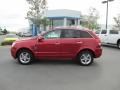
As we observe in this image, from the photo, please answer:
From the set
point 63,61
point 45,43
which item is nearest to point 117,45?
point 63,61

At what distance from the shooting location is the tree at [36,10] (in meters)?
40.3

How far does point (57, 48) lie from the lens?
11961mm

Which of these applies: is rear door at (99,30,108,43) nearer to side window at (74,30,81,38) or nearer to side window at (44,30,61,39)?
side window at (74,30,81,38)

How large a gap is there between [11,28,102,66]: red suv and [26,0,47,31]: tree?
94.6 ft

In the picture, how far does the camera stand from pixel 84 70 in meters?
10.9

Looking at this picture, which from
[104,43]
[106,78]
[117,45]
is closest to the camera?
[106,78]

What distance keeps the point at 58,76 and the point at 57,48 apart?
102 inches

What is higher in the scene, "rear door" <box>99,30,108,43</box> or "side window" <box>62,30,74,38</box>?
"side window" <box>62,30,74,38</box>

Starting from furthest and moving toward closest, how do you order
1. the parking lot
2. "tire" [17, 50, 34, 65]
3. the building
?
1. the building
2. "tire" [17, 50, 34, 65]
3. the parking lot

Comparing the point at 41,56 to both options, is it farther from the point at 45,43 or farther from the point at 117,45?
the point at 117,45

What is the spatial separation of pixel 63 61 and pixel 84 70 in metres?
2.35

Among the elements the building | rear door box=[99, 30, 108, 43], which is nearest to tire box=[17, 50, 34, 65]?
rear door box=[99, 30, 108, 43]

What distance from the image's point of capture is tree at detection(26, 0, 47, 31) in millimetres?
40263

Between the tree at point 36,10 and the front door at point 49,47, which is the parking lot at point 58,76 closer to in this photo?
the front door at point 49,47
